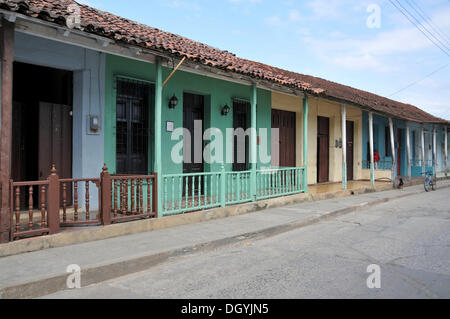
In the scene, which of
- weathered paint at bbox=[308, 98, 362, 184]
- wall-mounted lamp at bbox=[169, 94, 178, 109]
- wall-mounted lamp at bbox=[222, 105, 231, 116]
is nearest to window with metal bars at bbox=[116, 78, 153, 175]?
wall-mounted lamp at bbox=[169, 94, 178, 109]

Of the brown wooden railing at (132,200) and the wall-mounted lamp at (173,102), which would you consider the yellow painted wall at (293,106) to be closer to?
the wall-mounted lamp at (173,102)

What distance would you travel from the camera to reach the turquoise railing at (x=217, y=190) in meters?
7.48

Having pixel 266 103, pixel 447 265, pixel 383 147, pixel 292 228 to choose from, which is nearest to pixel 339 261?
pixel 447 265

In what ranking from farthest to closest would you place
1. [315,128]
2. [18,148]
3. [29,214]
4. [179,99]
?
[315,128] → [179,99] → [18,148] → [29,214]

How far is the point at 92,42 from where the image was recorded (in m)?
6.04

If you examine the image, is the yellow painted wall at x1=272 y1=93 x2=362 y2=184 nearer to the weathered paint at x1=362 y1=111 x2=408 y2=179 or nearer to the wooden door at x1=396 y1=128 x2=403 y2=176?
the weathered paint at x1=362 y1=111 x2=408 y2=179

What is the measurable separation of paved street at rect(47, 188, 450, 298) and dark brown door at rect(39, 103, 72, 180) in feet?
10.8

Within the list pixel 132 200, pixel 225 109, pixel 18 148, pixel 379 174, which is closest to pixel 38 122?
pixel 18 148

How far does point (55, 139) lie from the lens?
7.23 m

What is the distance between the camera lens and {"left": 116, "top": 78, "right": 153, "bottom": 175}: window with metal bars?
797 cm

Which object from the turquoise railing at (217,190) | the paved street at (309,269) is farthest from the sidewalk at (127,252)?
the turquoise railing at (217,190)

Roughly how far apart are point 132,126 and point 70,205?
2.02m

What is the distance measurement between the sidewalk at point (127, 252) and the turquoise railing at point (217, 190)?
0.44 m

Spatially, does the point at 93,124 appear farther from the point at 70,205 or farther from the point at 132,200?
the point at 132,200
